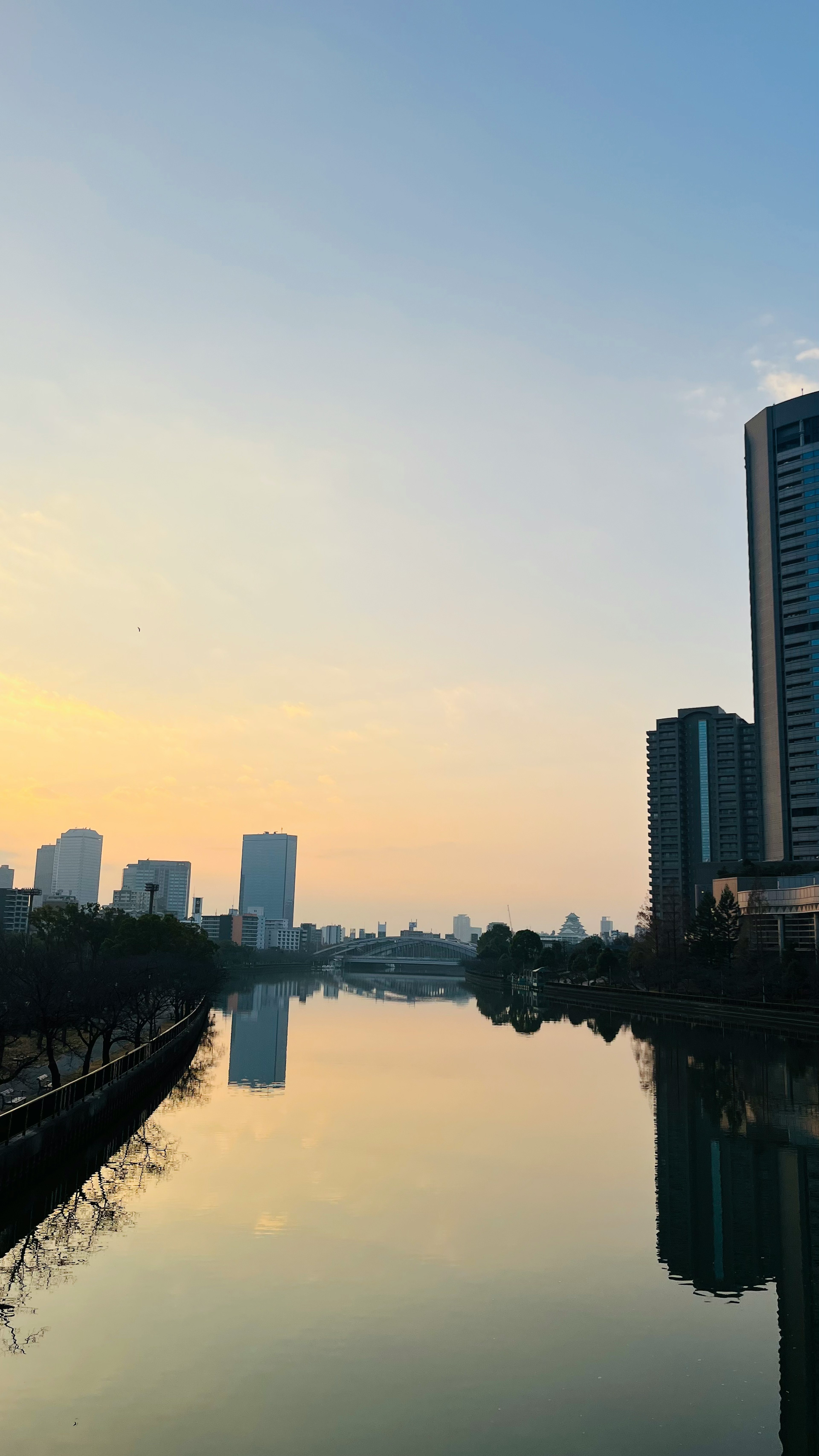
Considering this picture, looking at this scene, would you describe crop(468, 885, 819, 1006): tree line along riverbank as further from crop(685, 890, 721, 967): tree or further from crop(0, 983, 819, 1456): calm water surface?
crop(0, 983, 819, 1456): calm water surface

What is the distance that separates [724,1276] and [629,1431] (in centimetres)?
799

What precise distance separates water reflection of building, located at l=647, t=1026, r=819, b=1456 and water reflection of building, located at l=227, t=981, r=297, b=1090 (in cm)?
1998

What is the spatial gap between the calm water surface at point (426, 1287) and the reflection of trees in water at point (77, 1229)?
10 centimetres

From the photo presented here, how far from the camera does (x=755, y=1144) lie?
1325 inches

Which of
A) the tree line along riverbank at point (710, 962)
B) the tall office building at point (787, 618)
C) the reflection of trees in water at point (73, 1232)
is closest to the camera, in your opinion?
the reflection of trees in water at point (73, 1232)

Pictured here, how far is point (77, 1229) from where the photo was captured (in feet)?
77.2

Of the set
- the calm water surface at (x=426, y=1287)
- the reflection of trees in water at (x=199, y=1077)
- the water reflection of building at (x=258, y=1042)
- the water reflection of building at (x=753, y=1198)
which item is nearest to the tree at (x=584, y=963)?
the water reflection of building at (x=258, y=1042)

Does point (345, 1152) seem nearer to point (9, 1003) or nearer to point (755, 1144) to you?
point (755, 1144)

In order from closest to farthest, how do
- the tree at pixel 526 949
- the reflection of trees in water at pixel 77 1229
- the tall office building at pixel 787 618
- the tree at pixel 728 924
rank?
1. the reflection of trees in water at pixel 77 1229
2. the tree at pixel 728 924
3. the tall office building at pixel 787 618
4. the tree at pixel 526 949

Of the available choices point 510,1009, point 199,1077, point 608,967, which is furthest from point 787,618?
point 199,1077

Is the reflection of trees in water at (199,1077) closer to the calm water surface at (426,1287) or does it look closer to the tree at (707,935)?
the calm water surface at (426,1287)

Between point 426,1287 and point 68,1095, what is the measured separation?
52.1 feet

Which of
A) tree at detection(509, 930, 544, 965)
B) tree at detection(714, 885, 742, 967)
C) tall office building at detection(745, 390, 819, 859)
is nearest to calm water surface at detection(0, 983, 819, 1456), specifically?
tree at detection(714, 885, 742, 967)

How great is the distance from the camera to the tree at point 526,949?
167 meters
